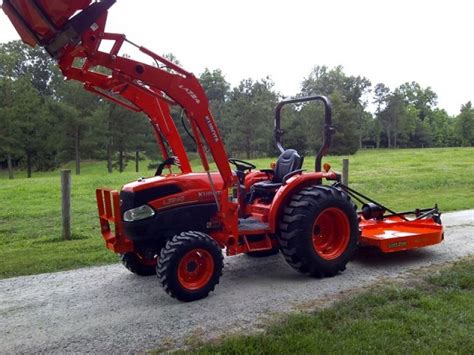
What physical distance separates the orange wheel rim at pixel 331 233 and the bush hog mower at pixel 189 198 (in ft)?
0.04

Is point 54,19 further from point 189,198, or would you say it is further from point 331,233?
point 331,233

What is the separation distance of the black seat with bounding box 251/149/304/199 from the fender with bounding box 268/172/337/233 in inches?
14.1

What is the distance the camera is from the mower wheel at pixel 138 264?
6.11 m

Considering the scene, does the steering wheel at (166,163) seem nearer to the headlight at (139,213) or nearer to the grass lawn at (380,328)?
the headlight at (139,213)

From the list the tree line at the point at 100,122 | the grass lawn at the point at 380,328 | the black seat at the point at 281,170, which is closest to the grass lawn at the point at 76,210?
the black seat at the point at 281,170

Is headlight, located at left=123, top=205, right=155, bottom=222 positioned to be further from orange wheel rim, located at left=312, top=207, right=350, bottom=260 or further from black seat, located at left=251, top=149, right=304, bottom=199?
orange wheel rim, located at left=312, top=207, right=350, bottom=260

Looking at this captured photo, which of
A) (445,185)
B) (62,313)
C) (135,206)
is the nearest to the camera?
(62,313)

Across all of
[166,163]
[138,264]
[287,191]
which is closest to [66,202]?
[138,264]

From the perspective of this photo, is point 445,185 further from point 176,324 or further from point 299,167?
point 176,324

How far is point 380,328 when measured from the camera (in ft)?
14.0

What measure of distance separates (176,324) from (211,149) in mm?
1967

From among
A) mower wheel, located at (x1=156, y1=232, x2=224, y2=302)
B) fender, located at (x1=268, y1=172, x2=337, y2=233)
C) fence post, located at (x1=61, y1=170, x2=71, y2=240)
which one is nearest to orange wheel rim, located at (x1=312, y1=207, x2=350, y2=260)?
fender, located at (x1=268, y1=172, x2=337, y2=233)

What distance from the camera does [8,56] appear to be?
142 ft

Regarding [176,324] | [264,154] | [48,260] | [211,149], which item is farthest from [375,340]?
[264,154]
